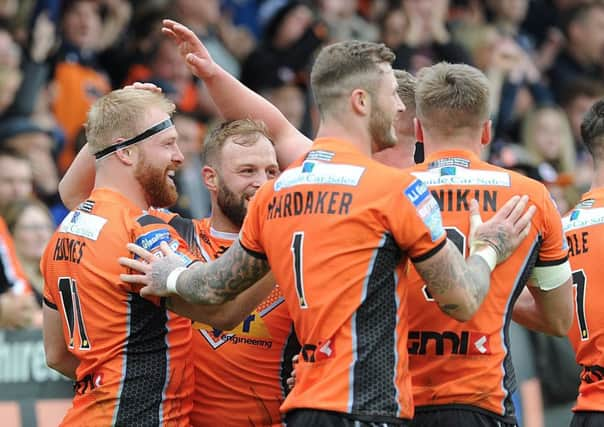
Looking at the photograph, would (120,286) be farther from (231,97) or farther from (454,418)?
(454,418)

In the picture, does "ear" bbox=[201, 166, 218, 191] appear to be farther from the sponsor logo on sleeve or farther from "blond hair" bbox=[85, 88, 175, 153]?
the sponsor logo on sleeve

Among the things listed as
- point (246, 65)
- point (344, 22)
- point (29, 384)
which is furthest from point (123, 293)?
point (344, 22)

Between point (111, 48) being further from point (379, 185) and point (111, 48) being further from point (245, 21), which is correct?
point (379, 185)

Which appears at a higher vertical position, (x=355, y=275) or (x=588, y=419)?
(x=355, y=275)

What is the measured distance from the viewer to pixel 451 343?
5.59 meters

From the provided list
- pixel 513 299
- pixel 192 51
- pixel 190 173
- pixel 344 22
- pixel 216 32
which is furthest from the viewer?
pixel 344 22

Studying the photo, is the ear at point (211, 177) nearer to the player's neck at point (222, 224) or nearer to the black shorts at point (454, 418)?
the player's neck at point (222, 224)

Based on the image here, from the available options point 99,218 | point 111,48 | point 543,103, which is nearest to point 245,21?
point 111,48

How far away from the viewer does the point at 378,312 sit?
16.9 feet

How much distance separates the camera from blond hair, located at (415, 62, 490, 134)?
578cm

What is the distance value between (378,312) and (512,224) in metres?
0.82

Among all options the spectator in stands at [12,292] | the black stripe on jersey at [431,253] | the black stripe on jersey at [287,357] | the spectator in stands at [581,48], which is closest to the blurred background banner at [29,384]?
the spectator in stands at [12,292]

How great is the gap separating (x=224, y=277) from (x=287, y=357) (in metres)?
0.94

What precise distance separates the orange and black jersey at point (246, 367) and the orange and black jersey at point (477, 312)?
87 cm
